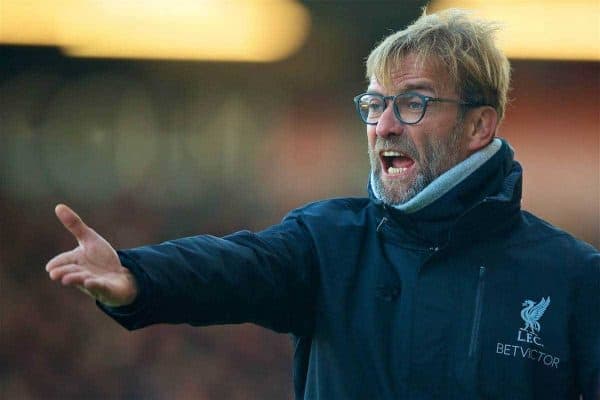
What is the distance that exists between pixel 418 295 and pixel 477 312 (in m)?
0.15

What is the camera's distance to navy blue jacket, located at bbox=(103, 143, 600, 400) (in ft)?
9.04

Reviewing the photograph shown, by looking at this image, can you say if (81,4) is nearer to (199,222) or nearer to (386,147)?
(199,222)

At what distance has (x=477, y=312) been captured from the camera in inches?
111

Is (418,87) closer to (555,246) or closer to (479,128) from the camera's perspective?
(479,128)

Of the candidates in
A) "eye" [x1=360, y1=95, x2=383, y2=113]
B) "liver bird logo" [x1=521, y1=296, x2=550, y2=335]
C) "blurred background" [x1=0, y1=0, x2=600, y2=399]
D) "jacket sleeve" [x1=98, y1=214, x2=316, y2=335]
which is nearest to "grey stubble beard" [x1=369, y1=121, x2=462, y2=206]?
"eye" [x1=360, y1=95, x2=383, y2=113]

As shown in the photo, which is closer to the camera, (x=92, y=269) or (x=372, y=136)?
(x=92, y=269)

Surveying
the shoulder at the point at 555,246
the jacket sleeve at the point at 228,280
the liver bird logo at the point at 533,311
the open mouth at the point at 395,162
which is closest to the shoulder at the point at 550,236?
the shoulder at the point at 555,246

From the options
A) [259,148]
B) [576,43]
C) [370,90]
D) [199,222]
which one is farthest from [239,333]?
[370,90]

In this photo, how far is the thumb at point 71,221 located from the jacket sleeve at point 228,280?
0.34 ft

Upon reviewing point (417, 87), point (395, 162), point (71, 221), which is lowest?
point (71, 221)

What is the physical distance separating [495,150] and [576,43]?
9.96 feet

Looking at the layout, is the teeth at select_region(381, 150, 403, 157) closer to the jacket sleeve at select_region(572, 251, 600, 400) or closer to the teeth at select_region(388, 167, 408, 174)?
the teeth at select_region(388, 167, 408, 174)

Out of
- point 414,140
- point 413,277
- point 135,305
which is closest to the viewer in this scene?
point 135,305

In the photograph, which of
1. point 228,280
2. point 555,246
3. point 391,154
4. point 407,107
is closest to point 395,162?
point 391,154
